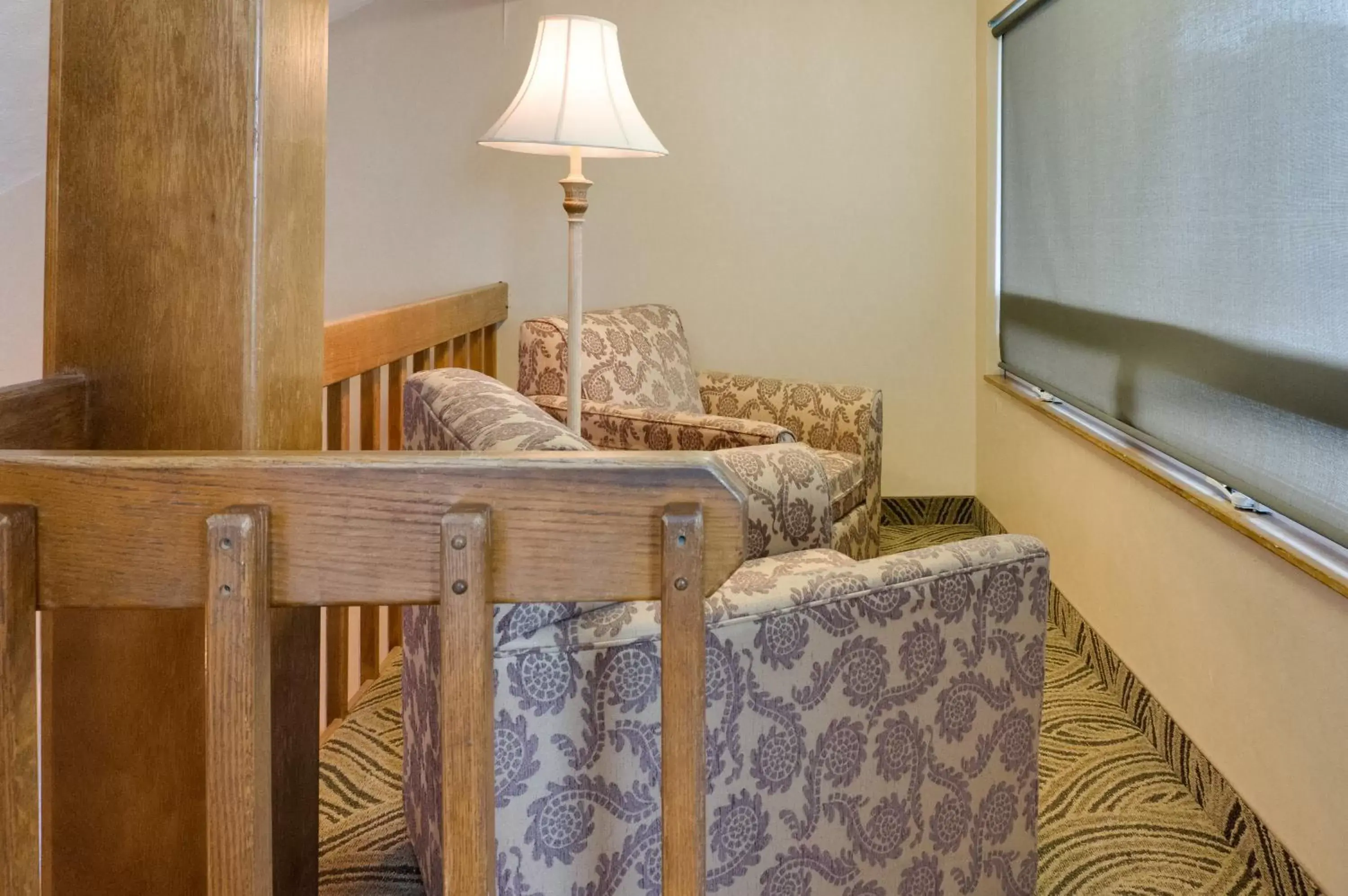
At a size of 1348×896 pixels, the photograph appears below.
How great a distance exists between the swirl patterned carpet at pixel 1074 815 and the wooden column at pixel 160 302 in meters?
0.74

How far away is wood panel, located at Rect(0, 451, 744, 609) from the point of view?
700 mm

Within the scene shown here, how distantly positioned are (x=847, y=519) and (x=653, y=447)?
2.27 feet

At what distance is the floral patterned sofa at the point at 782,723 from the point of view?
1275 mm

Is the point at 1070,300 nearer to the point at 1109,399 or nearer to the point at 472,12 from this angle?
the point at 1109,399

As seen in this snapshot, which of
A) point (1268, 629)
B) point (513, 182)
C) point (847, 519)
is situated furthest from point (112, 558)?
point (513, 182)

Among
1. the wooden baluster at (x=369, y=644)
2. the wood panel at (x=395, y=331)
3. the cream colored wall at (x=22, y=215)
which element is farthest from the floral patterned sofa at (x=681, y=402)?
the cream colored wall at (x=22, y=215)

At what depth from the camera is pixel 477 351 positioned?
12.5ft

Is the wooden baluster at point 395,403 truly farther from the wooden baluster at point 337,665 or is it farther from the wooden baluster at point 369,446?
the wooden baluster at point 337,665

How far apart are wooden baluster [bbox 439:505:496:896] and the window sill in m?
1.27

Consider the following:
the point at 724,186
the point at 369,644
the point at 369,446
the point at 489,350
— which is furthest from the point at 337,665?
the point at 724,186

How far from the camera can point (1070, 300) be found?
2.96 meters

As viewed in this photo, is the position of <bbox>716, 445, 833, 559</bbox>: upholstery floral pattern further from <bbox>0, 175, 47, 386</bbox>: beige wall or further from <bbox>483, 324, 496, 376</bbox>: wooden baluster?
<bbox>0, 175, 47, 386</bbox>: beige wall

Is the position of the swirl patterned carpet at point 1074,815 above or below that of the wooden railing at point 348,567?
below

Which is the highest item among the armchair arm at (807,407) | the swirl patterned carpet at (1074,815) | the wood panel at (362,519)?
the armchair arm at (807,407)
